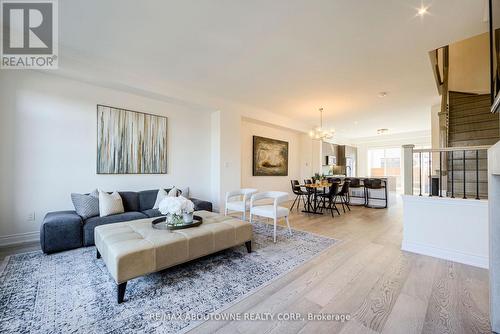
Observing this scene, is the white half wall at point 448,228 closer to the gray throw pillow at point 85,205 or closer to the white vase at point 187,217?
the white vase at point 187,217

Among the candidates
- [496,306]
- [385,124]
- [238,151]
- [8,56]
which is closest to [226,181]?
[238,151]

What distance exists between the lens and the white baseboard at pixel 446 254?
2480mm

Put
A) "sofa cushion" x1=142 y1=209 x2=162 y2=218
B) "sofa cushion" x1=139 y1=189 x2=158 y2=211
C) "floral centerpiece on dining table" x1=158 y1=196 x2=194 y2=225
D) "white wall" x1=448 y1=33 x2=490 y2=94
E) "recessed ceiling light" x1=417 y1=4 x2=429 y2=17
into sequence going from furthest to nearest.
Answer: "white wall" x1=448 y1=33 x2=490 y2=94, "sofa cushion" x1=139 y1=189 x2=158 y2=211, "sofa cushion" x1=142 y1=209 x2=162 y2=218, "floral centerpiece on dining table" x1=158 y1=196 x2=194 y2=225, "recessed ceiling light" x1=417 y1=4 x2=429 y2=17

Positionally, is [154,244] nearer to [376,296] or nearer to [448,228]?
[376,296]

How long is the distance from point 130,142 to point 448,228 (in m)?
5.09

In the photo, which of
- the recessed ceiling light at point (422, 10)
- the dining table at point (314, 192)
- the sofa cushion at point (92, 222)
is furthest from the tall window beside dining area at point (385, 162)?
the sofa cushion at point (92, 222)

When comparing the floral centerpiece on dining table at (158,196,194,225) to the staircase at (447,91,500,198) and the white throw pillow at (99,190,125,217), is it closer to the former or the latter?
the white throw pillow at (99,190,125,217)

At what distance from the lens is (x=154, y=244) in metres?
1.97

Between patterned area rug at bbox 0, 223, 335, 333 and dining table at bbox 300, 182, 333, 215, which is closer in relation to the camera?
patterned area rug at bbox 0, 223, 335, 333

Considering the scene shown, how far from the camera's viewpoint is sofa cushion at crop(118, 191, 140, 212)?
3.64m

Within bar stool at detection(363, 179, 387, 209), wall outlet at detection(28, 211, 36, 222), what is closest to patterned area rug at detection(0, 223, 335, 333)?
wall outlet at detection(28, 211, 36, 222)

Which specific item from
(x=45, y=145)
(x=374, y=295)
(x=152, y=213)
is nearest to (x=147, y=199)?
(x=152, y=213)

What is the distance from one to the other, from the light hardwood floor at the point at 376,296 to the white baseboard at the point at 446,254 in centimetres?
11

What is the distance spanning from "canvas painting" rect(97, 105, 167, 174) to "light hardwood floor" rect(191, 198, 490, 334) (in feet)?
10.7
